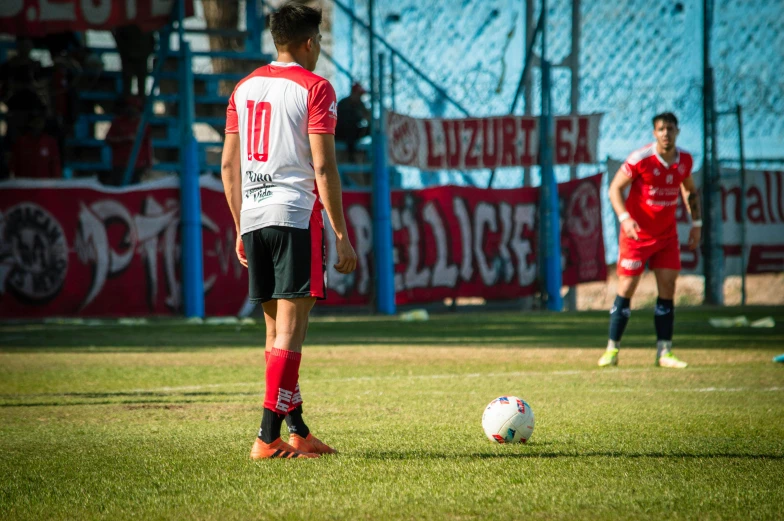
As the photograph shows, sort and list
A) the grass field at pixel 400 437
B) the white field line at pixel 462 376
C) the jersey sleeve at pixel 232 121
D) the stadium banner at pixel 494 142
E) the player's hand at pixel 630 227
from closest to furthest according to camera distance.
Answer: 1. the grass field at pixel 400 437
2. the jersey sleeve at pixel 232 121
3. the white field line at pixel 462 376
4. the player's hand at pixel 630 227
5. the stadium banner at pixel 494 142

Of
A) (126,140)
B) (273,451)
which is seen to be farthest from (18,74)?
(273,451)

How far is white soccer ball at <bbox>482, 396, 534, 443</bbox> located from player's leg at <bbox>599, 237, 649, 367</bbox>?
14.3 feet

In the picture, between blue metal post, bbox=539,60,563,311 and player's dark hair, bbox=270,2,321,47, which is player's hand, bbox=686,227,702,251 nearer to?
player's dark hair, bbox=270,2,321,47

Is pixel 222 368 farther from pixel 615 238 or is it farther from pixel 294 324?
pixel 615 238

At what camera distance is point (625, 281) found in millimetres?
9570

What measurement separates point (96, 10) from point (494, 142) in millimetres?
8055

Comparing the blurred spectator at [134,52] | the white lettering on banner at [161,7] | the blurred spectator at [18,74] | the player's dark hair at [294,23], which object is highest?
the white lettering on banner at [161,7]

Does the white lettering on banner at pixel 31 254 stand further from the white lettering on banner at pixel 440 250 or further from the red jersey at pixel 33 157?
the white lettering on banner at pixel 440 250

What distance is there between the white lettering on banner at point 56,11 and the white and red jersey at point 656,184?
11.6 meters

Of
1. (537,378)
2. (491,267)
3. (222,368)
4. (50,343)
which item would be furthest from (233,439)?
(491,267)

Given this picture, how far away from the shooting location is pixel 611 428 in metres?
5.51

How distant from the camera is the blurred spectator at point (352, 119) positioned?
20000mm

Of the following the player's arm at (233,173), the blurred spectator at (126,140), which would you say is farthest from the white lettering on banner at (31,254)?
the player's arm at (233,173)

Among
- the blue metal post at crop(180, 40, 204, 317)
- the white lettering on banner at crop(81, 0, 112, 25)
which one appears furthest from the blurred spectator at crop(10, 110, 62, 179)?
the blue metal post at crop(180, 40, 204, 317)
